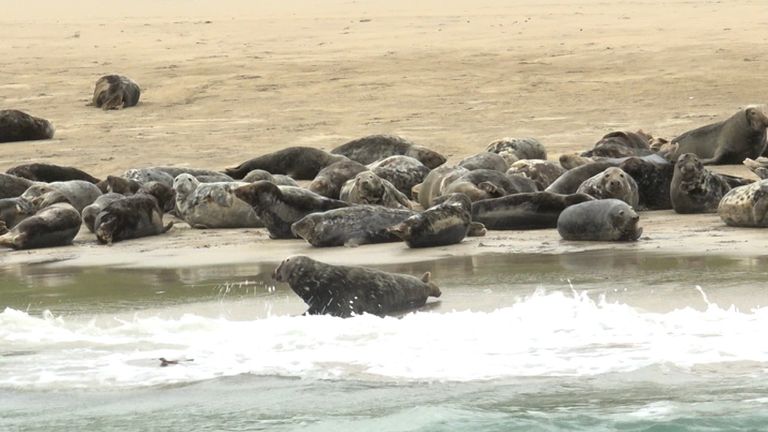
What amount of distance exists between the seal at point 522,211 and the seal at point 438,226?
0.52m

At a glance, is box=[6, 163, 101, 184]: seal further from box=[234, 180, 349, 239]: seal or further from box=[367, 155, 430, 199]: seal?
box=[234, 180, 349, 239]: seal

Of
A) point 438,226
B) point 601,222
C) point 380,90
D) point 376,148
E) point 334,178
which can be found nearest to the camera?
point 601,222

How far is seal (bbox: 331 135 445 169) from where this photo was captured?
469 inches

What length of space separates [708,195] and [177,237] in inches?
140

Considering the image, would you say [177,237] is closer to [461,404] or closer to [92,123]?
[461,404]

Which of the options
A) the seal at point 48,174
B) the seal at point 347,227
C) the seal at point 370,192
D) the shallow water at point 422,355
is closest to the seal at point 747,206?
→ the shallow water at point 422,355

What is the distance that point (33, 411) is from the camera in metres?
4.63

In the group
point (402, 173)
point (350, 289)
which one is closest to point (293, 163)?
point (402, 173)

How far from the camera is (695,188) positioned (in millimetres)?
9031

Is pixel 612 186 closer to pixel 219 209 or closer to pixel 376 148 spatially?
pixel 219 209

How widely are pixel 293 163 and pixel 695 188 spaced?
12.6ft

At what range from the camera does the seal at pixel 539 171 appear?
10.2 meters

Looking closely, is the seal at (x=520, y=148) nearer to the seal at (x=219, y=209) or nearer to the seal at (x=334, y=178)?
the seal at (x=334, y=178)

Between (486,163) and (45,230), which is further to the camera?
(486,163)
